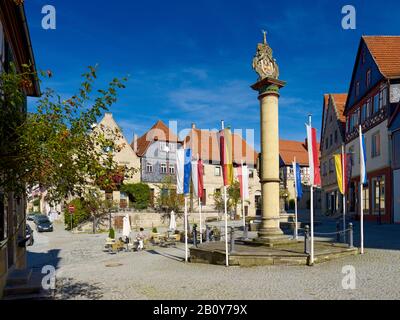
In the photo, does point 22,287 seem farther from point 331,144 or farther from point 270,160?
point 331,144

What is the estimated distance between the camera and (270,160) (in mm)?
16078

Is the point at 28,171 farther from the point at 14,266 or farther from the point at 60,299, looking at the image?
the point at 14,266

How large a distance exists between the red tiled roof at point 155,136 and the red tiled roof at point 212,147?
2815 millimetres

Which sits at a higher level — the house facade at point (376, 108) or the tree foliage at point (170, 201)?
the house facade at point (376, 108)

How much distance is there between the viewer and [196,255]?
15.5 metres

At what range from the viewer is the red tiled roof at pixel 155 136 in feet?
170

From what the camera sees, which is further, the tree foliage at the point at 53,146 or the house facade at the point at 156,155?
the house facade at the point at 156,155

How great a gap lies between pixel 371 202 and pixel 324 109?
18.2m

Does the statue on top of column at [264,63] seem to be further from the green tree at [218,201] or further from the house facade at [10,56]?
the green tree at [218,201]

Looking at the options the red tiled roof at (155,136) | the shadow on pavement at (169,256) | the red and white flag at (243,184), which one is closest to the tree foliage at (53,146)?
the shadow on pavement at (169,256)

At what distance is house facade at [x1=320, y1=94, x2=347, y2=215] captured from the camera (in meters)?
42.6

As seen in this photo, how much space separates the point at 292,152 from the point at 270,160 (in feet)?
158

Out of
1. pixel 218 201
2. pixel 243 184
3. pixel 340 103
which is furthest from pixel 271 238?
→ pixel 218 201
